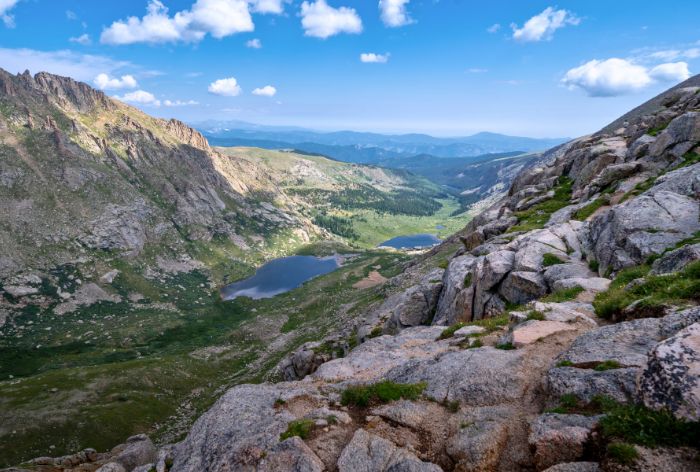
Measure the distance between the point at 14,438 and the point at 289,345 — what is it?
70.7 meters

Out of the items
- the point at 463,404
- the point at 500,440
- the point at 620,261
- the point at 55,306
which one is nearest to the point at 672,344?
the point at 500,440

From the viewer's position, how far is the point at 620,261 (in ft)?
101

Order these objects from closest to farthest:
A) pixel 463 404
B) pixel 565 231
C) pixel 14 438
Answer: pixel 463 404 → pixel 565 231 → pixel 14 438

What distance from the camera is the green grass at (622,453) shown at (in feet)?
34.6

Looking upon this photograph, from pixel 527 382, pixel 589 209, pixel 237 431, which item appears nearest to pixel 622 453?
pixel 527 382

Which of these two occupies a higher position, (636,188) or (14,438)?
(636,188)

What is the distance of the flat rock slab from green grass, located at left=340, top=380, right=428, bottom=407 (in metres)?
6.06

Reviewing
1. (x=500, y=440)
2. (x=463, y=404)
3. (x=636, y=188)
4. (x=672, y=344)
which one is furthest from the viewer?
(x=636, y=188)

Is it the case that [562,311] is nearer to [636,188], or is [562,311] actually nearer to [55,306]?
[636,188]

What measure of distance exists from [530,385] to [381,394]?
23.4 ft

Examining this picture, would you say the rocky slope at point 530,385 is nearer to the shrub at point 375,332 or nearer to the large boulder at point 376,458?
the large boulder at point 376,458

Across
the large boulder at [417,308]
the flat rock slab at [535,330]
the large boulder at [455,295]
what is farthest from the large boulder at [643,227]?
the large boulder at [417,308]

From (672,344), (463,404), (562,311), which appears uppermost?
(672,344)

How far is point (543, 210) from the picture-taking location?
61.2m
